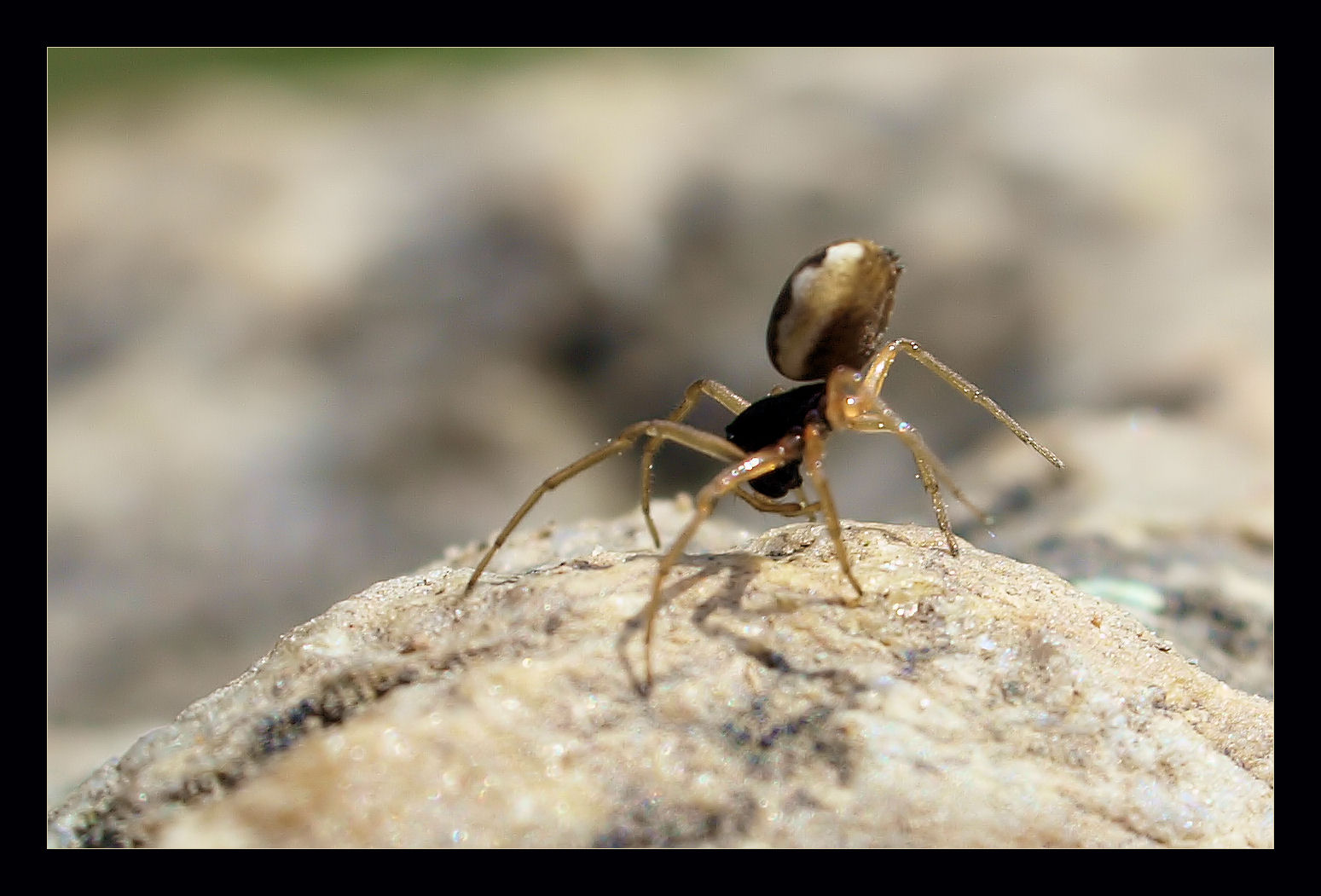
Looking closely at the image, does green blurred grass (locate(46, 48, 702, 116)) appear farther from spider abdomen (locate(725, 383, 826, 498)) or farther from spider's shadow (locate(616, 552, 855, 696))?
spider's shadow (locate(616, 552, 855, 696))

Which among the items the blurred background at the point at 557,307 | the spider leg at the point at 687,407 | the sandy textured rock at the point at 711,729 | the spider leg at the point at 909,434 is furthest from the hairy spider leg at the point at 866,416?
the blurred background at the point at 557,307

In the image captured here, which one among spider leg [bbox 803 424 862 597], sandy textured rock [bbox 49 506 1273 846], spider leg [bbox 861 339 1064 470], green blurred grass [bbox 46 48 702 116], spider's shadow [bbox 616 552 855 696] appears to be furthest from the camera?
green blurred grass [bbox 46 48 702 116]

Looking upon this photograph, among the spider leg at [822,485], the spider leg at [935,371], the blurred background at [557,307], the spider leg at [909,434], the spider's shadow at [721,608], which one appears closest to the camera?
the spider's shadow at [721,608]

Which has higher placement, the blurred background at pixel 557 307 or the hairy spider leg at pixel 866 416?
the blurred background at pixel 557 307

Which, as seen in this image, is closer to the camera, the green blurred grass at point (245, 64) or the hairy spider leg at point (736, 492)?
the hairy spider leg at point (736, 492)

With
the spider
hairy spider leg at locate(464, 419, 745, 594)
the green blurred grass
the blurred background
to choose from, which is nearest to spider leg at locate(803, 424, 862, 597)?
the spider

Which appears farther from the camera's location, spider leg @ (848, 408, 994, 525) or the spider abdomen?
the spider abdomen

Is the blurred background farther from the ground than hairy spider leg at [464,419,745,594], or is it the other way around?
the blurred background

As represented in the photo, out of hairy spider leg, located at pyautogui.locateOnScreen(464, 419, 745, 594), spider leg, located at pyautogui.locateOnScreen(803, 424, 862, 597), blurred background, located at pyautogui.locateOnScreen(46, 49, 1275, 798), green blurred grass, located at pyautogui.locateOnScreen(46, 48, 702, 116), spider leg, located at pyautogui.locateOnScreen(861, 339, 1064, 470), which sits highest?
green blurred grass, located at pyautogui.locateOnScreen(46, 48, 702, 116)

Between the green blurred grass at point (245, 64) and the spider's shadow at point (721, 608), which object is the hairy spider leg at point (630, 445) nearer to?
the spider's shadow at point (721, 608)
